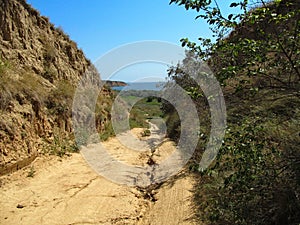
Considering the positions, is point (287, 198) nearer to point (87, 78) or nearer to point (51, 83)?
point (51, 83)

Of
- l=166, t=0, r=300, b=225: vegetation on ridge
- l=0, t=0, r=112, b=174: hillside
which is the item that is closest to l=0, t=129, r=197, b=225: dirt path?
l=0, t=0, r=112, b=174: hillside

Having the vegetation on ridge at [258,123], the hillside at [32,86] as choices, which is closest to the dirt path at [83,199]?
the hillside at [32,86]

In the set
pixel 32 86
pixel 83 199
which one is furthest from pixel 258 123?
pixel 32 86

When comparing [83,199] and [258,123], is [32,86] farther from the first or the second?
[258,123]

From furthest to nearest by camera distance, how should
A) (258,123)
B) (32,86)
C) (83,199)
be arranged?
(32,86) < (83,199) < (258,123)

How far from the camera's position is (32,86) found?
845 centimetres

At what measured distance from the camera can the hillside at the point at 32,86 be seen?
6.81 m

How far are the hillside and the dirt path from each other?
876 millimetres

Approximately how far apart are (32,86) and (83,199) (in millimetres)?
4978

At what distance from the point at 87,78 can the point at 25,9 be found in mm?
4988

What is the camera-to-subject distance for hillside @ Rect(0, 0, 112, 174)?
681 centimetres

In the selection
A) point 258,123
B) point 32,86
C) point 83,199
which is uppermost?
point 32,86

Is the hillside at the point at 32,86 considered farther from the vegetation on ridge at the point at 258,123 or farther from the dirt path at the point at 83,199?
the vegetation on ridge at the point at 258,123

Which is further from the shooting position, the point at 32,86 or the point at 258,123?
the point at 32,86
